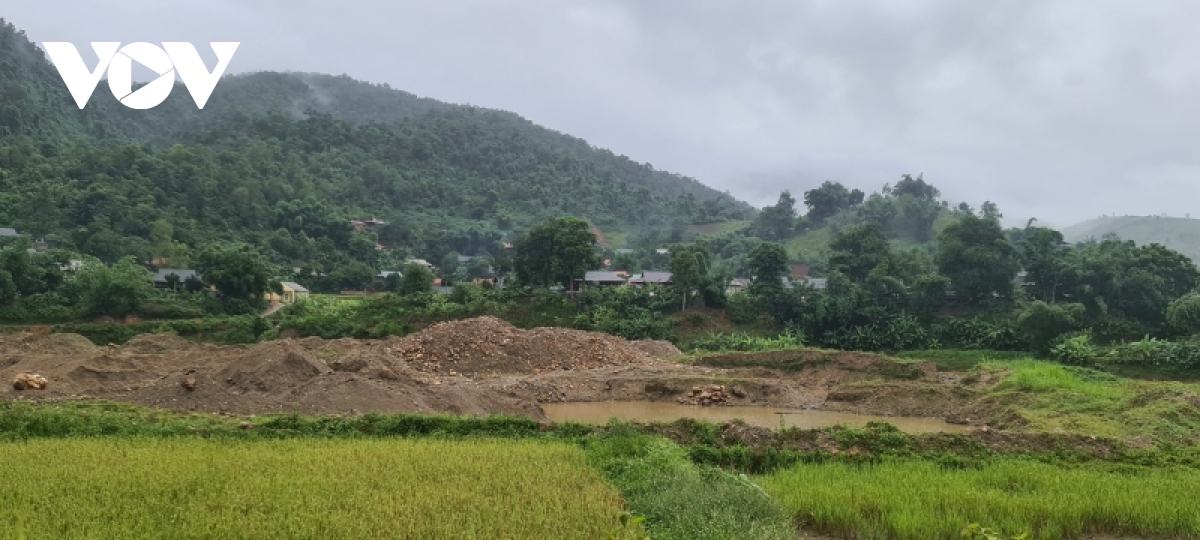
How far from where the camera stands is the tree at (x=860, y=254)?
42.7 m

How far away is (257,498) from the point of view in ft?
28.1

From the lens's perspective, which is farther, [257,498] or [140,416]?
[140,416]

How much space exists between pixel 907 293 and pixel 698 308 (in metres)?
10.6

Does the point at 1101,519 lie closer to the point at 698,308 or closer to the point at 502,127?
the point at 698,308

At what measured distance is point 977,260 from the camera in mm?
39781

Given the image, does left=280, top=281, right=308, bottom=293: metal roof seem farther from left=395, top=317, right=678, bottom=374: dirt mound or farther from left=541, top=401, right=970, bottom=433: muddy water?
left=541, top=401, right=970, bottom=433: muddy water

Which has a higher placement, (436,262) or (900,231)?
(900,231)

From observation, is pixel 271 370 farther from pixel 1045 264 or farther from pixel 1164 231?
pixel 1164 231

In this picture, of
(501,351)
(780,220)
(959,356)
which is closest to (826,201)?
(780,220)

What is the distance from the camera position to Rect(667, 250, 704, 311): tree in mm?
39969

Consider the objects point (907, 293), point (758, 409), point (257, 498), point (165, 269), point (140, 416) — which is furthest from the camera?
point (165, 269)

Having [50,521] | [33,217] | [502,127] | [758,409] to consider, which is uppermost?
[502,127]

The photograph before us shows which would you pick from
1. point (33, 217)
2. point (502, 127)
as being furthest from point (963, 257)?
point (502, 127)

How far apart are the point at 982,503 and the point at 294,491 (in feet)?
27.1
